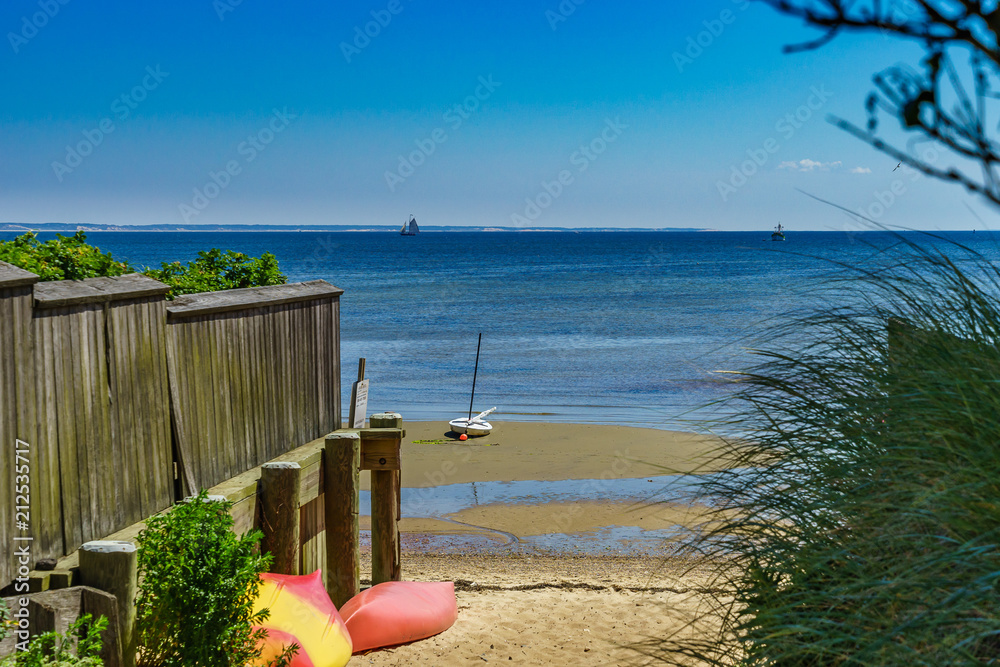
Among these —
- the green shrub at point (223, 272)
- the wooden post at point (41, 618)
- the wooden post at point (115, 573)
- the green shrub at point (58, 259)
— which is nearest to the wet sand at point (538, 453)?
the green shrub at point (223, 272)

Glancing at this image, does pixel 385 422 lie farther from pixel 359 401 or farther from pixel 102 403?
pixel 102 403

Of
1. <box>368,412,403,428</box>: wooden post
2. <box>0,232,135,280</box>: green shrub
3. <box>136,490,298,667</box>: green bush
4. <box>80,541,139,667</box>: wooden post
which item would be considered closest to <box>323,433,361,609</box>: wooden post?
<box>368,412,403,428</box>: wooden post

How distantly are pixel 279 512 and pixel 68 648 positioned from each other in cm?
208

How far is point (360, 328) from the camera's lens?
125 ft

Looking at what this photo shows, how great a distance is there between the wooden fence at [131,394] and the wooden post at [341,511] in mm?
385

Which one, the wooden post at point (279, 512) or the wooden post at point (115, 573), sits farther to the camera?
the wooden post at point (279, 512)

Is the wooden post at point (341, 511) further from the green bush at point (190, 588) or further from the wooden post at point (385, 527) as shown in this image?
the green bush at point (190, 588)

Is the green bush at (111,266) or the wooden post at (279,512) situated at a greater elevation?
the green bush at (111,266)

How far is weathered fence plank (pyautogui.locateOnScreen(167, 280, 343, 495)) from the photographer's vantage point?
5141 mm

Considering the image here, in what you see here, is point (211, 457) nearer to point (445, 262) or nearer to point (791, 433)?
point (791, 433)

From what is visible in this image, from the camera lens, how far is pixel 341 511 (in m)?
6.49

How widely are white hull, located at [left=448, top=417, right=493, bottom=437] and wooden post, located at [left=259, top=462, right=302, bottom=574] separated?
10.5m

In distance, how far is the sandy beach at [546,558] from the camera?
6.30 metres

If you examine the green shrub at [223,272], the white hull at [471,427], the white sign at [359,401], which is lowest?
the white hull at [471,427]
